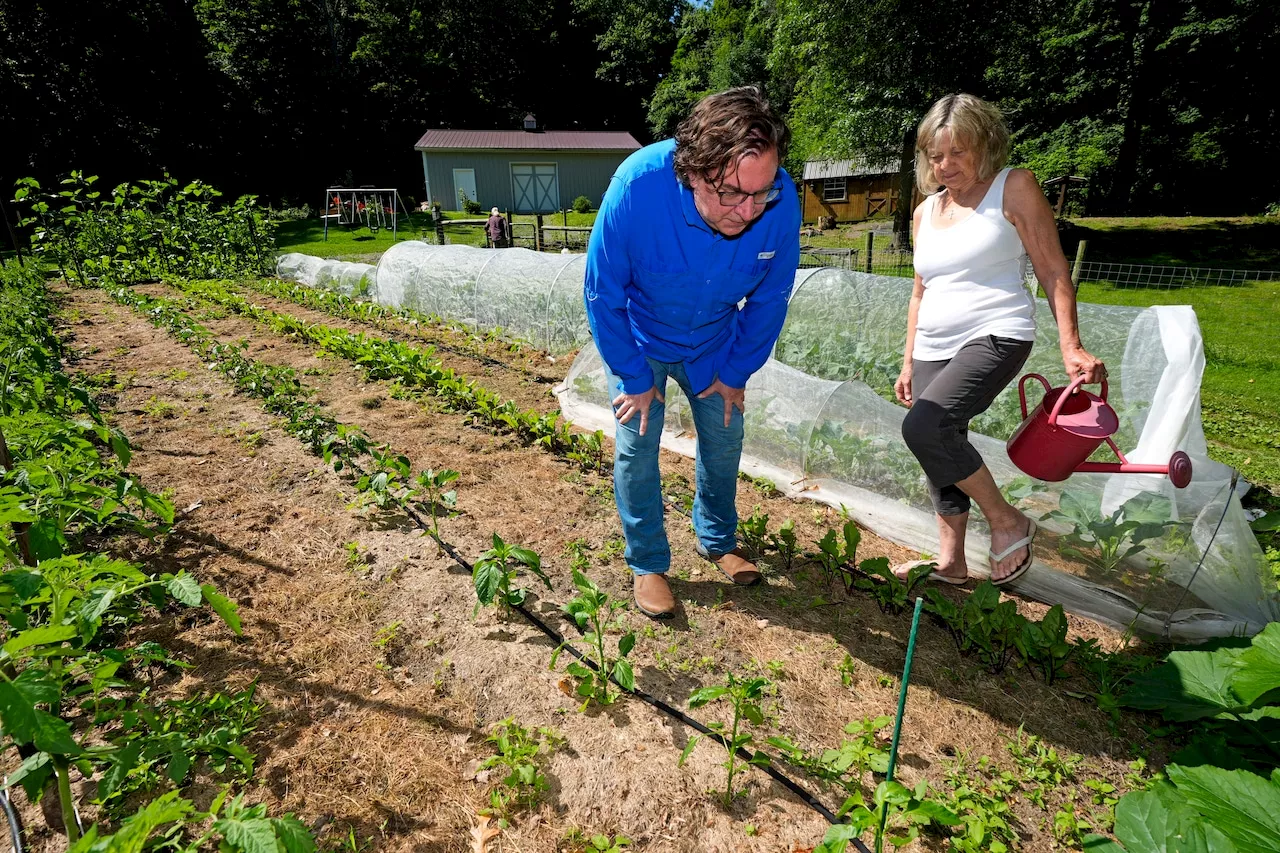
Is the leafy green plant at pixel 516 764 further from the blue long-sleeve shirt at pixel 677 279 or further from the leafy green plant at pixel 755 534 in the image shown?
the leafy green plant at pixel 755 534

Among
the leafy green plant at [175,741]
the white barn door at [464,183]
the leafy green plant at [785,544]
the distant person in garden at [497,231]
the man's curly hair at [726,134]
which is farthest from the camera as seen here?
the white barn door at [464,183]

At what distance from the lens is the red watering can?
210cm

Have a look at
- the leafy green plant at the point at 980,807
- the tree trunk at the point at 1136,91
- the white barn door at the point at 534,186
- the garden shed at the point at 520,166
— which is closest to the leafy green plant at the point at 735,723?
the leafy green plant at the point at 980,807

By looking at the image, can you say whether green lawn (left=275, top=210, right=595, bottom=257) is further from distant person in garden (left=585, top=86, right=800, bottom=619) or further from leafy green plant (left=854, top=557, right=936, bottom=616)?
leafy green plant (left=854, top=557, right=936, bottom=616)

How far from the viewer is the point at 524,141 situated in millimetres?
26672

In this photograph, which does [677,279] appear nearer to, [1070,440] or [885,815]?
[1070,440]

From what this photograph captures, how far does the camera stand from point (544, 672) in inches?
88.3

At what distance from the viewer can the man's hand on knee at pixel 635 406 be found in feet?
7.02

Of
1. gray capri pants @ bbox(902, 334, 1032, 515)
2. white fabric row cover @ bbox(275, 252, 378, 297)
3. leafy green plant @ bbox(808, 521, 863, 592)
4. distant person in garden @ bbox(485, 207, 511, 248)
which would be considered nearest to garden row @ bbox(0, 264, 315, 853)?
leafy green plant @ bbox(808, 521, 863, 592)

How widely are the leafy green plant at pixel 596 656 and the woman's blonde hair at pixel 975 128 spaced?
1867 millimetres

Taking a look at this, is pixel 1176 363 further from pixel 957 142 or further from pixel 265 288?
pixel 265 288

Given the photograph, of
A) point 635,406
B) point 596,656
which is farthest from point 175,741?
point 635,406

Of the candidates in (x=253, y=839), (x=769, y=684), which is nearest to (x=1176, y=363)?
(x=769, y=684)

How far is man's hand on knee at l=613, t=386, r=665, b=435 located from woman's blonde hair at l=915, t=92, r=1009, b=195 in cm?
122
